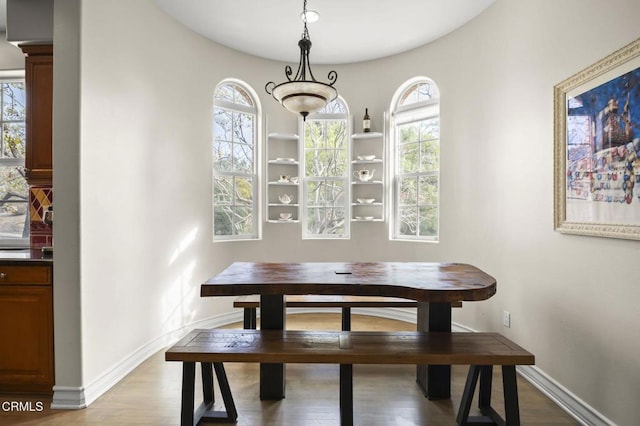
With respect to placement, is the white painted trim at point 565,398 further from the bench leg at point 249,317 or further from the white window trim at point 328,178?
the white window trim at point 328,178

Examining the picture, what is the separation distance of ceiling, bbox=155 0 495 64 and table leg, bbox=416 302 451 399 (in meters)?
2.63

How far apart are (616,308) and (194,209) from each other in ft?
11.4

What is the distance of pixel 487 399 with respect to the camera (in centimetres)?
228

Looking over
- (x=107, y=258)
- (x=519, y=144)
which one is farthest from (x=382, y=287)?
(x=107, y=258)

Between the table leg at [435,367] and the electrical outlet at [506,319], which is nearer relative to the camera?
the table leg at [435,367]

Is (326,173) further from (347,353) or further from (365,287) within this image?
(347,353)

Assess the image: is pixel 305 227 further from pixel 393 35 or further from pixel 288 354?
pixel 288 354

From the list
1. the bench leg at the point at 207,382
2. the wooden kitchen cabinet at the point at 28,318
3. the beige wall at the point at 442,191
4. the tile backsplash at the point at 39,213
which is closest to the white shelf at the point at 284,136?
the beige wall at the point at 442,191

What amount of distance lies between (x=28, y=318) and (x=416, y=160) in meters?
3.82

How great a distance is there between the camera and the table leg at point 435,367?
236 cm

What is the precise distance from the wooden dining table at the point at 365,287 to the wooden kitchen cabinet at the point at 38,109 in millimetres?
1655

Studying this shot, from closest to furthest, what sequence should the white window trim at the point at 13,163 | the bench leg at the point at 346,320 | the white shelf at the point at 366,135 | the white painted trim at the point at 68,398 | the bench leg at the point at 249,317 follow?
the white painted trim at the point at 68,398 → the bench leg at the point at 249,317 → the bench leg at the point at 346,320 → the white window trim at the point at 13,163 → the white shelf at the point at 366,135

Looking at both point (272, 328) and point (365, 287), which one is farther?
point (272, 328)

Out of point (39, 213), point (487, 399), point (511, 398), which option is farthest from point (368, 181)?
point (39, 213)
